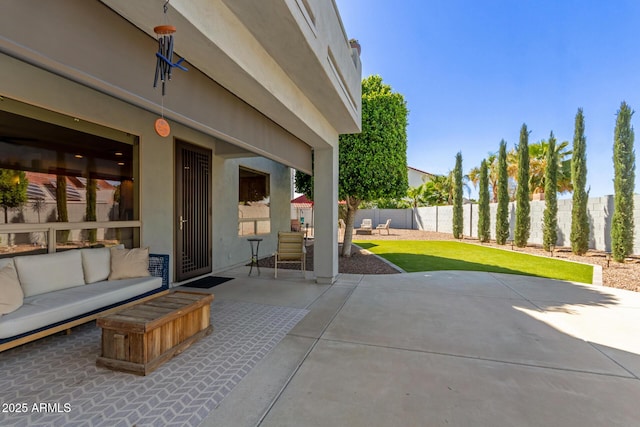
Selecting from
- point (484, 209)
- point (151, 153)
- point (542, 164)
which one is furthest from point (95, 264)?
point (542, 164)

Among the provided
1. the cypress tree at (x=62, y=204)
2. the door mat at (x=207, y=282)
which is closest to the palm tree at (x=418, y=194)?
the door mat at (x=207, y=282)

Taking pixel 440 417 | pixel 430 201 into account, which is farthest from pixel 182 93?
pixel 430 201

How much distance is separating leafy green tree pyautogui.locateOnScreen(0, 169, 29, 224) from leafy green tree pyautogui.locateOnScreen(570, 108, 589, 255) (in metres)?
14.7

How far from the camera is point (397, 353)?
9.90 feet

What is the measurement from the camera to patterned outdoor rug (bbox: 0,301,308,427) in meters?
2.01

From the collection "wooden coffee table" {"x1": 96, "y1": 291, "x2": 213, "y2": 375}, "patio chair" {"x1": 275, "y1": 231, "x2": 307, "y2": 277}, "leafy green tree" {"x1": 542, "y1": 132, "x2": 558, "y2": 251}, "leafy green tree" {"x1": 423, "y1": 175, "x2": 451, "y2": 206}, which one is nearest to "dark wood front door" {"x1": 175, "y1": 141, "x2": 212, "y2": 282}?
"patio chair" {"x1": 275, "y1": 231, "x2": 307, "y2": 277}

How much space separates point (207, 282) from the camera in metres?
6.10

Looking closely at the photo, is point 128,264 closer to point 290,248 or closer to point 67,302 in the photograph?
point 67,302

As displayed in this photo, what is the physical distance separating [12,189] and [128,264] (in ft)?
5.38

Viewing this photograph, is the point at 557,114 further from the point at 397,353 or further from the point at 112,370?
the point at 112,370

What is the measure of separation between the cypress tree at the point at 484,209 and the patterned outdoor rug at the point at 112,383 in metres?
14.4

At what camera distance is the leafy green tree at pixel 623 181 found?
873cm

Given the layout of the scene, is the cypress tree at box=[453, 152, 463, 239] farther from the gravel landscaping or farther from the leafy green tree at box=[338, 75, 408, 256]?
the leafy green tree at box=[338, 75, 408, 256]

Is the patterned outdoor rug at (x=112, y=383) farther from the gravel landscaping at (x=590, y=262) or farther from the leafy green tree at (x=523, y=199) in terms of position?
the leafy green tree at (x=523, y=199)
